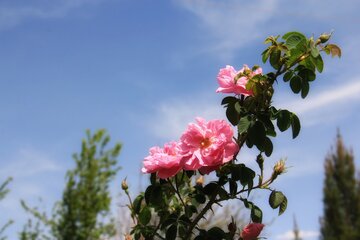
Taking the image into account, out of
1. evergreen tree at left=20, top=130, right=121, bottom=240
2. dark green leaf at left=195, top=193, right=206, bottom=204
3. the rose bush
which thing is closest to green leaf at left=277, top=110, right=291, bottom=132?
the rose bush

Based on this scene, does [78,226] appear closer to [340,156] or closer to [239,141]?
[239,141]

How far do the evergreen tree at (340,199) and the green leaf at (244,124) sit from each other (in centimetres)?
1629

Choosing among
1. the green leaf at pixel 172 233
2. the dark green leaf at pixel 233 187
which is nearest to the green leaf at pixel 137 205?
the green leaf at pixel 172 233

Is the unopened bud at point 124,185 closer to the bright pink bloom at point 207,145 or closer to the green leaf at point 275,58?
the bright pink bloom at point 207,145

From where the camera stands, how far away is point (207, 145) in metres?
1.52

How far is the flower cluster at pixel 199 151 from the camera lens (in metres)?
1.47

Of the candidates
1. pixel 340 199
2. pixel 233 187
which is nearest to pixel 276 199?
pixel 233 187

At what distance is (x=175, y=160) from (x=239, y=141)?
0.71ft

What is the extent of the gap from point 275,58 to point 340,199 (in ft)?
57.3

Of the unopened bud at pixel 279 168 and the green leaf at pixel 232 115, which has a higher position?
the green leaf at pixel 232 115

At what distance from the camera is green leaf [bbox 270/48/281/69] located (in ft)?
5.11

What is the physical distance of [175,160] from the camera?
150 centimetres

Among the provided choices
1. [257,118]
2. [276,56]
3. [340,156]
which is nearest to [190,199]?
[257,118]

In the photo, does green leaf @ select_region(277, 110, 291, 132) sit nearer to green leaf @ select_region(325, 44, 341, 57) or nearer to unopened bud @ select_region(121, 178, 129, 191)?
green leaf @ select_region(325, 44, 341, 57)
